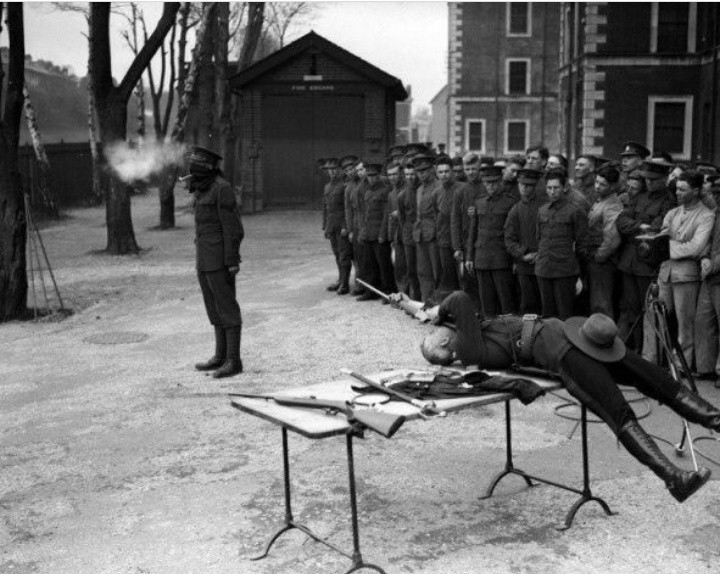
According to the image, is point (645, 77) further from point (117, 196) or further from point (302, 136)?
point (117, 196)

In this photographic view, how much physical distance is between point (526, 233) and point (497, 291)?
113cm

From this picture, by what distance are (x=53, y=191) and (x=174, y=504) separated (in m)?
29.3

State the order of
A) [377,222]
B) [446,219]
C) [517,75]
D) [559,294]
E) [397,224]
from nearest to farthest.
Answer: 1. [559,294]
2. [446,219]
3. [397,224]
4. [377,222]
5. [517,75]

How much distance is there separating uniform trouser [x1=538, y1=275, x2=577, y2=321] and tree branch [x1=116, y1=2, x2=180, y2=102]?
12.9 metres

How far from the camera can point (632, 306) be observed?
34.1 feet

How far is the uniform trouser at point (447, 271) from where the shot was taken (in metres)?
13.5

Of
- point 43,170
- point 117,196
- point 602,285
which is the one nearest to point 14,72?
point 117,196

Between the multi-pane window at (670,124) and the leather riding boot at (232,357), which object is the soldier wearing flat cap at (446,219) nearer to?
the leather riding boot at (232,357)

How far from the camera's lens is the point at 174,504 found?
252 inches

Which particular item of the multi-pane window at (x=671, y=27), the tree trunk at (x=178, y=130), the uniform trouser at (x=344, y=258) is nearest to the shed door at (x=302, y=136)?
the tree trunk at (x=178, y=130)

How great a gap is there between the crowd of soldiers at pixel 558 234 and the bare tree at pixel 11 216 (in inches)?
210

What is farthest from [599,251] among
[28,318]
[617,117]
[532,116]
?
[532,116]

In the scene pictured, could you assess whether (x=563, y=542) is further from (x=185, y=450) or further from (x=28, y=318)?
(x=28, y=318)

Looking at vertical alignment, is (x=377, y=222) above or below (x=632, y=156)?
below
